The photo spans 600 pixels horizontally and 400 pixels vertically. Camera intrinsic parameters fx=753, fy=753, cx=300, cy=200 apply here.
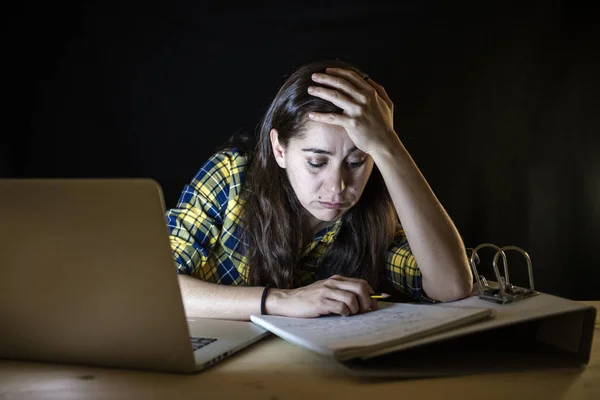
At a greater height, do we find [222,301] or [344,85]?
[344,85]

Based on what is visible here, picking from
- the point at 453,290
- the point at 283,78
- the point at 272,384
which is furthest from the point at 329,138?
the point at 283,78

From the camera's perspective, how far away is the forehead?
1.51 m

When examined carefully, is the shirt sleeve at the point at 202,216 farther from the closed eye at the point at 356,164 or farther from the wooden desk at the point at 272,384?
the wooden desk at the point at 272,384

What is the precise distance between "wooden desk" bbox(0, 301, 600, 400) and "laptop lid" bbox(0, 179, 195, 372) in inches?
1.4

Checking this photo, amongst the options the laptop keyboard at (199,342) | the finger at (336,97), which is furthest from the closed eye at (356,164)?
the laptop keyboard at (199,342)

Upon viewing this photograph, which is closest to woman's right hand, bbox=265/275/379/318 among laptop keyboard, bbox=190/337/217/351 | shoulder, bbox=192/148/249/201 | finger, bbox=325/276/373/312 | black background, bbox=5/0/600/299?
finger, bbox=325/276/373/312

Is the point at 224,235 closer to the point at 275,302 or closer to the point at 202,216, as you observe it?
the point at 202,216

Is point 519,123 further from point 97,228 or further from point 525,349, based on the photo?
point 97,228

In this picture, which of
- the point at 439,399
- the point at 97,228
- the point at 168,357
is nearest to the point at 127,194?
the point at 97,228

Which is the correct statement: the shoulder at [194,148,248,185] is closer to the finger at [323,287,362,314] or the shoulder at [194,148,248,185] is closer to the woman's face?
the woman's face

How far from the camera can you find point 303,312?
1.20 metres

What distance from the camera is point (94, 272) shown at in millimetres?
905

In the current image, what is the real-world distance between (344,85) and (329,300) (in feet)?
1.60

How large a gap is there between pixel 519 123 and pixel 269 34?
92 centimetres
